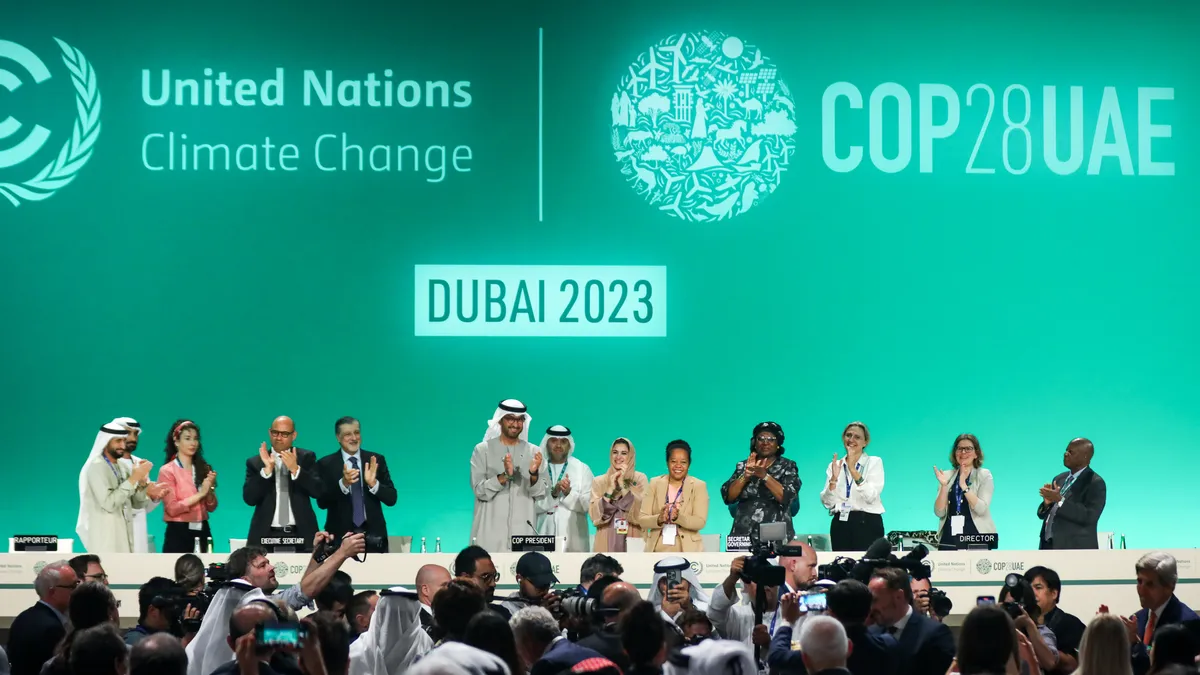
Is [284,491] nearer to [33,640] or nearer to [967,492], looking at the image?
[33,640]

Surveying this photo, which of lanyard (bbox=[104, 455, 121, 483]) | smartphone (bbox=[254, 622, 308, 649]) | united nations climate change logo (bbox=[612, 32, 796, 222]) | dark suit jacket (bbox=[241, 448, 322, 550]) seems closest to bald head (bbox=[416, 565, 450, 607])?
smartphone (bbox=[254, 622, 308, 649])

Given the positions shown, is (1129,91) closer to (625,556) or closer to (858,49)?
(858,49)

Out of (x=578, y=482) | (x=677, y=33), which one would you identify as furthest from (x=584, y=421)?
(x=677, y=33)

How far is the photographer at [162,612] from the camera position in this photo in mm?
5305

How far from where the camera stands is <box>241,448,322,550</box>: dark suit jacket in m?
8.80

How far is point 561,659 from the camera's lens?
4.19 metres

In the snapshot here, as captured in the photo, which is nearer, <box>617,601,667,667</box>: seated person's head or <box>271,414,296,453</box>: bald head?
<box>617,601,667,667</box>: seated person's head

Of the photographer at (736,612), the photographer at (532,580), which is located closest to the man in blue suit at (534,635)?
the photographer at (532,580)

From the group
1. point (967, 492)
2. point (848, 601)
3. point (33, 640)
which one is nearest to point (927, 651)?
point (848, 601)

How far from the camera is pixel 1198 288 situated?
11312 mm

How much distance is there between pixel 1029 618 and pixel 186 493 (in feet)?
17.7

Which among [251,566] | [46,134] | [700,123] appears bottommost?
[251,566]

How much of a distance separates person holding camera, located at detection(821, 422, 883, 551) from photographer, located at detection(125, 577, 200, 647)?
15.1 ft

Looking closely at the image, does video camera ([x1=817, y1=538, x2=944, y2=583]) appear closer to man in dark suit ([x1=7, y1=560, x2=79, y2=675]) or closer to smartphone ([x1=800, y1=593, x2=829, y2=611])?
smartphone ([x1=800, y1=593, x2=829, y2=611])
